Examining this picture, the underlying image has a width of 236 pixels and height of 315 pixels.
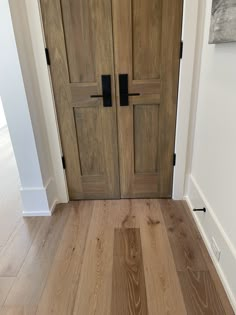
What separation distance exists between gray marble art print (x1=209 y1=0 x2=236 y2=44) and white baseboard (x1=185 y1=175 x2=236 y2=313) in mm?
1119

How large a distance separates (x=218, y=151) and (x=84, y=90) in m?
1.18

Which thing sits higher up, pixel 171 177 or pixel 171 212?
pixel 171 177

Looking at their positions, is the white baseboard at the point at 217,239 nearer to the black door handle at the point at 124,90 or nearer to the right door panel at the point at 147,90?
the right door panel at the point at 147,90

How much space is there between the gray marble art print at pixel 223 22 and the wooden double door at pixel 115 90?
Result: 0.42m

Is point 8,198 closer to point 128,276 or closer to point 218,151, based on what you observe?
point 128,276

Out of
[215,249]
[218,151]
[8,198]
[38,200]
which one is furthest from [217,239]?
[8,198]

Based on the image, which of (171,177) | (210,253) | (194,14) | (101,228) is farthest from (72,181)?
(194,14)

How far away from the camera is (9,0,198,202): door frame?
1.73 meters

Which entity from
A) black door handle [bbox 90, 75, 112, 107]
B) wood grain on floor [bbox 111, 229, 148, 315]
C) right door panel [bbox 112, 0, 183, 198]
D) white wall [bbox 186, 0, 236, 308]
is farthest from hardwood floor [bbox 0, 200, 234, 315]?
black door handle [bbox 90, 75, 112, 107]

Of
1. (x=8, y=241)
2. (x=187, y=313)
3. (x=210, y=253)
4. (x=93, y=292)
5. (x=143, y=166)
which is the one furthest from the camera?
(x=143, y=166)

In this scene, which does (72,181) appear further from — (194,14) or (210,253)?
(194,14)

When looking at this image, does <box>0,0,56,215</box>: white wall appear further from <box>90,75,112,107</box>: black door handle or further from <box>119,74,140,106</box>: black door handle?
<box>119,74,140,106</box>: black door handle

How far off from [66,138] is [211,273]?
1.56 m

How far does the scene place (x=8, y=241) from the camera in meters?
1.88
